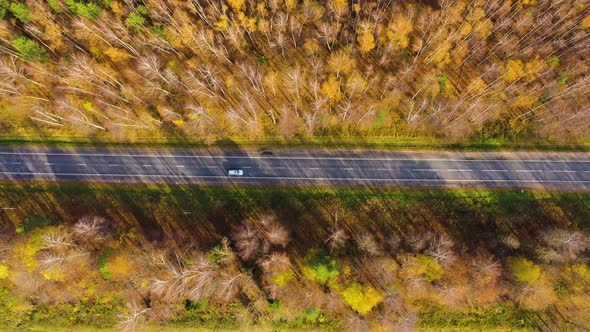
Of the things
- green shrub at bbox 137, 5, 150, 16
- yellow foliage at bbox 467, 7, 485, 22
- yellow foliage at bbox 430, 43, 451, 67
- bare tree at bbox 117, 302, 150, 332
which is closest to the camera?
yellow foliage at bbox 467, 7, 485, 22

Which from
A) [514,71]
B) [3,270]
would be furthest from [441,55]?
[3,270]

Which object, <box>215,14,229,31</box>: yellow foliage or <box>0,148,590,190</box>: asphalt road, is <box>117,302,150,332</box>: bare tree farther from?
<box>215,14,229,31</box>: yellow foliage

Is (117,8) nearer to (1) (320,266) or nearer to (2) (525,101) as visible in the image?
(1) (320,266)

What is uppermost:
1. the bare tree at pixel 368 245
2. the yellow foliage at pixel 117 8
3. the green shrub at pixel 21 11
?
the green shrub at pixel 21 11

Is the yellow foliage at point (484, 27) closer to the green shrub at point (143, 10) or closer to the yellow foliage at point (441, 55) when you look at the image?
the yellow foliage at point (441, 55)

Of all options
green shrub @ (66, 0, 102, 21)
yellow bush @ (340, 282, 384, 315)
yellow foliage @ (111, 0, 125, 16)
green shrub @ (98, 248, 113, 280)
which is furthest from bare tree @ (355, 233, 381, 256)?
green shrub @ (66, 0, 102, 21)

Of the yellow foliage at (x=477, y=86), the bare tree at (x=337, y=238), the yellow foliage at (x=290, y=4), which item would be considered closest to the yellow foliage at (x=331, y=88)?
the yellow foliage at (x=290, y=4)

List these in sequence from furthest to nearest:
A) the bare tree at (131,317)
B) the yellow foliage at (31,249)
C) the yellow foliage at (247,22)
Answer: the yellow foliage at (247,22) < the bare tree at (131,317) < the yellow foliage at (31,249)
